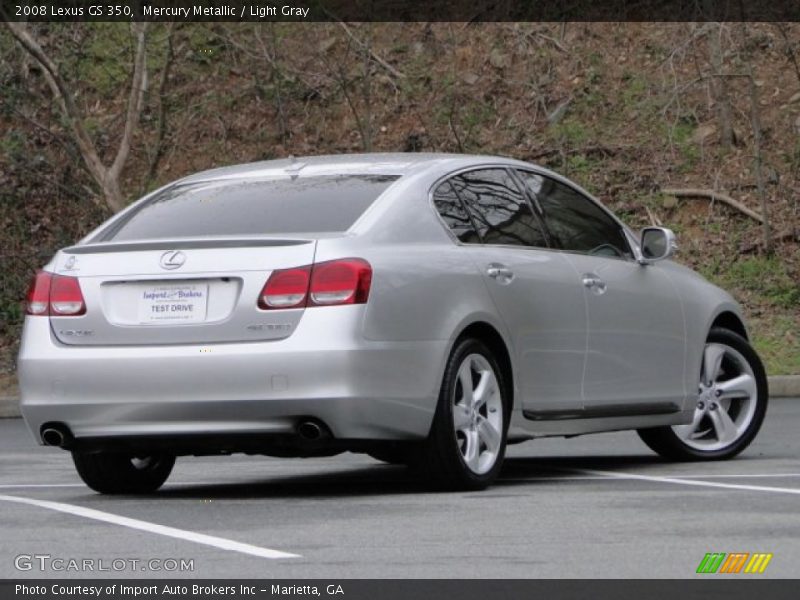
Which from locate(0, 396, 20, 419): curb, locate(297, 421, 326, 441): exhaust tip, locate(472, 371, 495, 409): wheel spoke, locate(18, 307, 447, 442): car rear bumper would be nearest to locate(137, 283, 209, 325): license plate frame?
locate(18, 307, 447, 442): car rear bumper

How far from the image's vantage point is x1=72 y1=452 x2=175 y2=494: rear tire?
957 cm

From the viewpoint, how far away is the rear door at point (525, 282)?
9.45m

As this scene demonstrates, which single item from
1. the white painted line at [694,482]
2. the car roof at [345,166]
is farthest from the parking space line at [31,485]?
the white painted line at [694,482]

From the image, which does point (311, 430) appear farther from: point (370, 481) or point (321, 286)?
point (370, 481)

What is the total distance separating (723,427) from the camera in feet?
36.2

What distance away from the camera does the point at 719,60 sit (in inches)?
921

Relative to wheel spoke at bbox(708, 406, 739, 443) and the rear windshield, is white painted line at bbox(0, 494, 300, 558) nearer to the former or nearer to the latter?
the rear windshield

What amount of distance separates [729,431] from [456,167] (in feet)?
7.90

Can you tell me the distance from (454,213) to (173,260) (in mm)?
1475

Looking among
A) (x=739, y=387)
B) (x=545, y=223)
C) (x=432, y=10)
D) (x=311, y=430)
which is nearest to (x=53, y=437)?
(x=311, y=430)

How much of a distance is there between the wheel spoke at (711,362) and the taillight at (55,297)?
3817 millimetres

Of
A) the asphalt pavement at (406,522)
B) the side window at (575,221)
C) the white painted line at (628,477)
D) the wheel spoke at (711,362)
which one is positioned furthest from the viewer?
the wheel spoke at (711,362)

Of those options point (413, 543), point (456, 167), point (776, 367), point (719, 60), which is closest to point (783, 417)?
point (776, 367)

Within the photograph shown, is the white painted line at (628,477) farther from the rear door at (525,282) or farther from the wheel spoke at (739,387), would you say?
the wheel spoke at (739,387)
